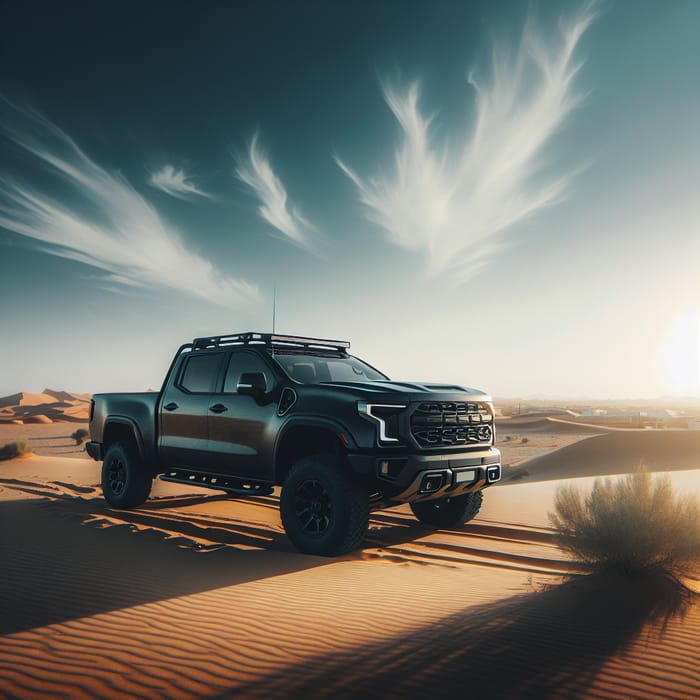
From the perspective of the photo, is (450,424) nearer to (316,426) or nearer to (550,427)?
(316,426)

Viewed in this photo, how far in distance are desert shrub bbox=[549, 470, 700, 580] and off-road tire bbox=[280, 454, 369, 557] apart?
2078 millimetres

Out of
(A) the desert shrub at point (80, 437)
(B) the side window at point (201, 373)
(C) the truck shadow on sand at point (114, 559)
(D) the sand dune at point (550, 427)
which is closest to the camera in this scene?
(C) the truck shadow on sand at point (114, 559)

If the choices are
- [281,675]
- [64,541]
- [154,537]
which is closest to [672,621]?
[281,675]

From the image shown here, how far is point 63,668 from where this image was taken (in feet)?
11.1

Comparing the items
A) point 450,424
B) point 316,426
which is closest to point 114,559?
point 316,426

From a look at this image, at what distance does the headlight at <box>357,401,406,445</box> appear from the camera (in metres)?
6.03

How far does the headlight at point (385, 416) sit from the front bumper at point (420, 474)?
19 centimetres

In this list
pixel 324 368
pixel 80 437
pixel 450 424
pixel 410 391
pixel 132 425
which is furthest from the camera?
pixel 80 437

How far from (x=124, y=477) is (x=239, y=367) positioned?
3010 mm

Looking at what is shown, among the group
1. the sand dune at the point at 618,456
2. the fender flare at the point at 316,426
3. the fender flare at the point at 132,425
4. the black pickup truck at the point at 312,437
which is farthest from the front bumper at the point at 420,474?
the sand dune at the point at 618,456

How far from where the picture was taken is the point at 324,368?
7.89 metres

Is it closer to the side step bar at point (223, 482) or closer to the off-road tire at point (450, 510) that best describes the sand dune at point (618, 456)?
the off-road tire at point (450, 510)

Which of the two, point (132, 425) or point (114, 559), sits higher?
point (132, 425)

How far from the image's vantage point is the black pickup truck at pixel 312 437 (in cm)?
609
